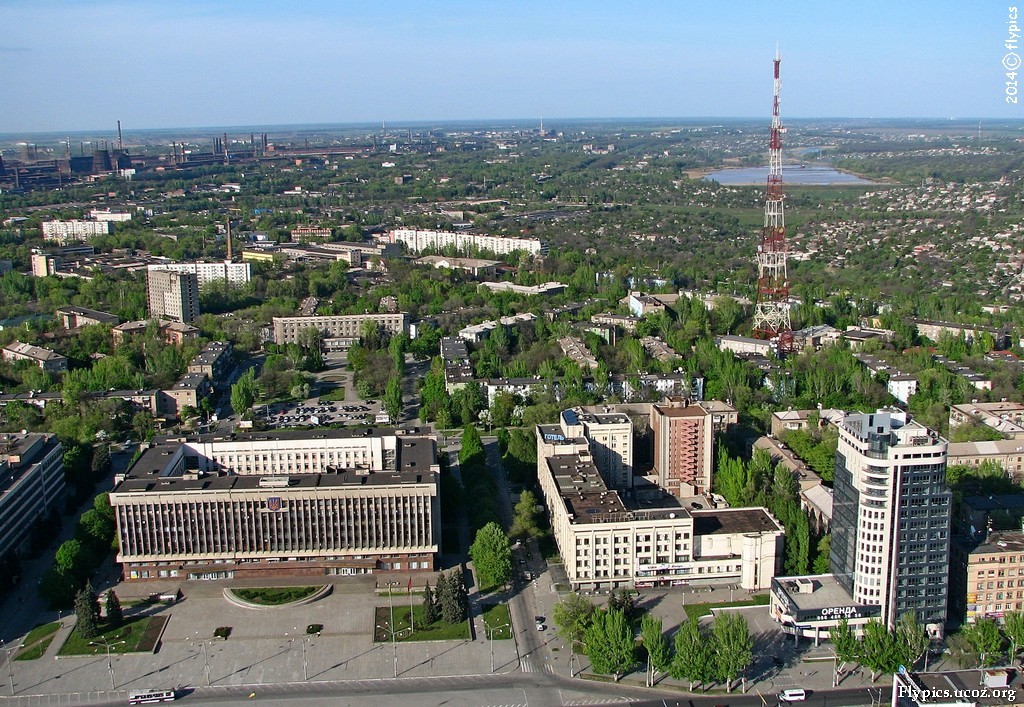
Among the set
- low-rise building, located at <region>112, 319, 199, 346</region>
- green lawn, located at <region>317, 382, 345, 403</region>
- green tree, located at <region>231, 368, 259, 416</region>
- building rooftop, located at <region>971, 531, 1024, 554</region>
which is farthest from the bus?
low-rise building, located at <region>112, 319, 199, 346</region>

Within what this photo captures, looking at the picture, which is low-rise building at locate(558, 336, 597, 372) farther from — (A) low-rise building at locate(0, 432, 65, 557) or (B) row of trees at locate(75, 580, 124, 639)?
(B) row of trees at locate(75, 580, 124, 639)

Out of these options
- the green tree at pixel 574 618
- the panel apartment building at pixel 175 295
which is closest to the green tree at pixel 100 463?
the green tree at pixel 574 618

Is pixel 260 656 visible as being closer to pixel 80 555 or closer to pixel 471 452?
pixel 80 555

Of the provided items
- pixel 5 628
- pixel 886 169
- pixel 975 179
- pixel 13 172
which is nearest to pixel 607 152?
pixel 886 169

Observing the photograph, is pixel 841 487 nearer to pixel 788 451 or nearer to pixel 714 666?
pixel 714 666

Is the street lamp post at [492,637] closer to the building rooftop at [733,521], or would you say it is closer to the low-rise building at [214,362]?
the building rooftop at [733,521]

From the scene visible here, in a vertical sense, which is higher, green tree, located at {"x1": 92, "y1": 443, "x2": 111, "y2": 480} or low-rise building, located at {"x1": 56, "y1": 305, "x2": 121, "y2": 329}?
low-rise building, located at {"x1": 56, "y1": 305, "x2": 121, "y2": 329}
